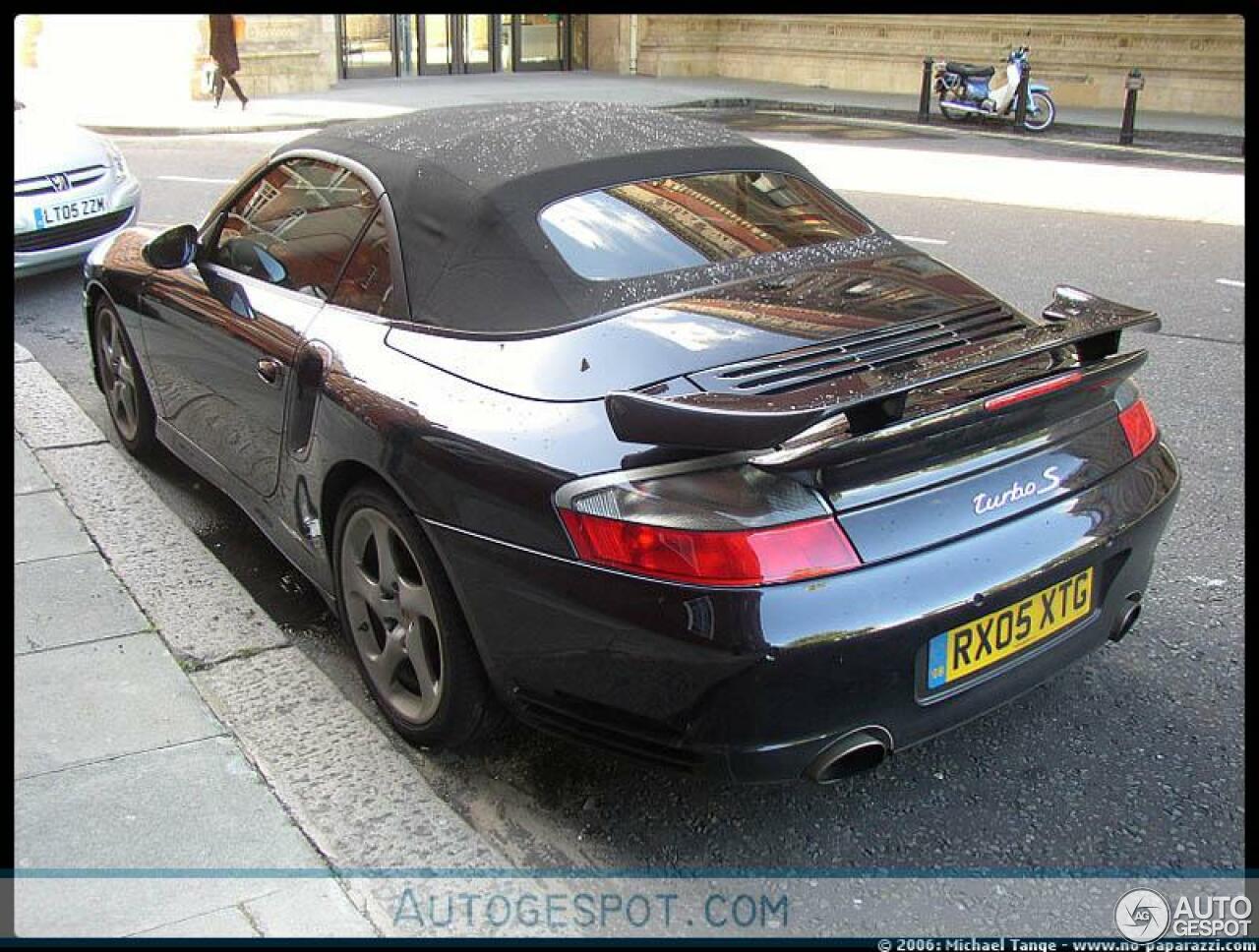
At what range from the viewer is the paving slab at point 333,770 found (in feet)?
9.03

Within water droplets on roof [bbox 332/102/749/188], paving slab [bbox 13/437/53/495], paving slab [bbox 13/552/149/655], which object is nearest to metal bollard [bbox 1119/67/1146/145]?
water droplets on roof [bbox 332/102/749/188]

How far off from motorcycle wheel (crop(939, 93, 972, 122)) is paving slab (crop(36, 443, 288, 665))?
54.5 ft

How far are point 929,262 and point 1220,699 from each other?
1.42 meters

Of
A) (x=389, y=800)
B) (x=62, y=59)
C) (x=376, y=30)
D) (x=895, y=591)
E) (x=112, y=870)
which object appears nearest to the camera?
(x=895, y=591)

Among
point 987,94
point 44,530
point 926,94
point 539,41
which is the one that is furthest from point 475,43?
point 44,530

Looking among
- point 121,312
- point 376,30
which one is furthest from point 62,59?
point 121,312

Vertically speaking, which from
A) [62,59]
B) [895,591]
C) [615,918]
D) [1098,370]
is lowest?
[615,918]

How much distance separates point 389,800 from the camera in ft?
9.59

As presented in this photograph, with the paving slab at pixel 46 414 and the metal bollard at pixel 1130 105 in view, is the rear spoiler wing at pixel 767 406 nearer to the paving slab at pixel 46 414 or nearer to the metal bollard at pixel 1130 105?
the paving slab at pixel 46 414

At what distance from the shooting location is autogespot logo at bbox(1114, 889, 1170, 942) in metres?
2.52

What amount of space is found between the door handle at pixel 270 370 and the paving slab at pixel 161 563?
29.9 inches

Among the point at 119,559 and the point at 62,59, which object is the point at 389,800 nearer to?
the point at 119,559

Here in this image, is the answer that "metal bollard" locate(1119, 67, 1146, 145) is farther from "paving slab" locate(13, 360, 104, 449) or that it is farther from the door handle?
the door handle

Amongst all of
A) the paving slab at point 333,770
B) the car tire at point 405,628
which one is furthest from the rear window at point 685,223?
the paving slab at point 333,770
